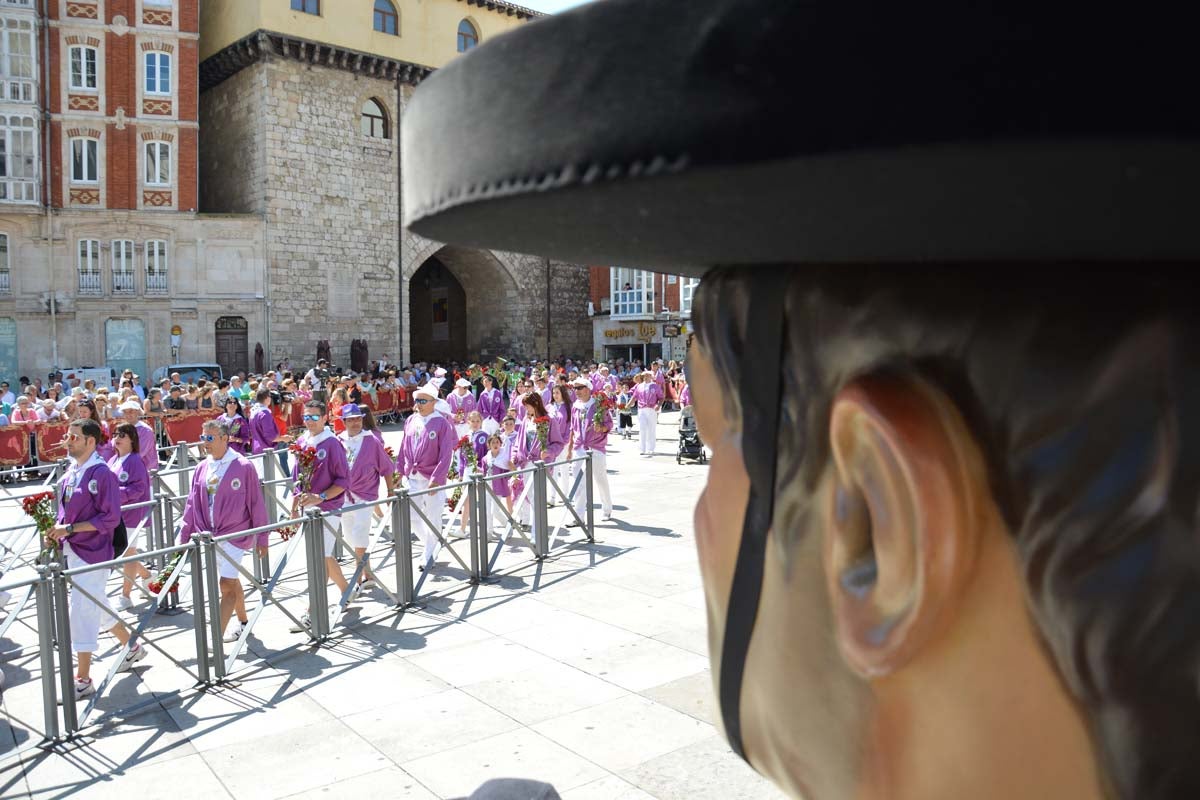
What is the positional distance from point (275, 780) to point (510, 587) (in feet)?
12.6

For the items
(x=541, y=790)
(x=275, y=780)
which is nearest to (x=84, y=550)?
(x=275, y=780)

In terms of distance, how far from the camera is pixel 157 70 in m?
30.5

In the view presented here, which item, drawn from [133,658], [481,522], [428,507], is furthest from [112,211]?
[133,658]

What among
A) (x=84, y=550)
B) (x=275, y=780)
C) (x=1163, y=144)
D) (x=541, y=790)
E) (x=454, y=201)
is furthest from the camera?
(x=84, y=550)

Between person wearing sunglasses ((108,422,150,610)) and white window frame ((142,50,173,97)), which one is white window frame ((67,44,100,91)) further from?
person wearing sunglasses ((108,422,150,610))

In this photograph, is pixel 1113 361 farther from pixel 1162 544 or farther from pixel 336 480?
pixel 336 480

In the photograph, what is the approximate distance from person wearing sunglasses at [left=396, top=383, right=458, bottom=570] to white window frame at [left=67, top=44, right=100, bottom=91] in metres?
27.6

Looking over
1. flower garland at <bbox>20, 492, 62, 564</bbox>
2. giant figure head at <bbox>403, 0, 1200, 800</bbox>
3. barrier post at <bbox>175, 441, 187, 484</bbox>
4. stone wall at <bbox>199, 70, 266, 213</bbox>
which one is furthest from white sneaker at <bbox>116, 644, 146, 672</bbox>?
stone wall at <bbox>199, 70, 266, 213</bbox>

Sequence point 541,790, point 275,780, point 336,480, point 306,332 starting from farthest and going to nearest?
point 306,332, point 336,480, point 275,780, point 541,790

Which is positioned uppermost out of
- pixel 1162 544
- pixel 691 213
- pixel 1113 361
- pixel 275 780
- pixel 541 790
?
pixel 691 213

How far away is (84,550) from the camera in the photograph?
653cm

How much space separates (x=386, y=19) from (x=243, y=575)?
32.0 m

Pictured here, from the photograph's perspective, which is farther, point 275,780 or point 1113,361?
point 275,780

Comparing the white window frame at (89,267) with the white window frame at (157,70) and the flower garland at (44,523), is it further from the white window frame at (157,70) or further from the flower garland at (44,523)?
the flower garland at (44,523)
